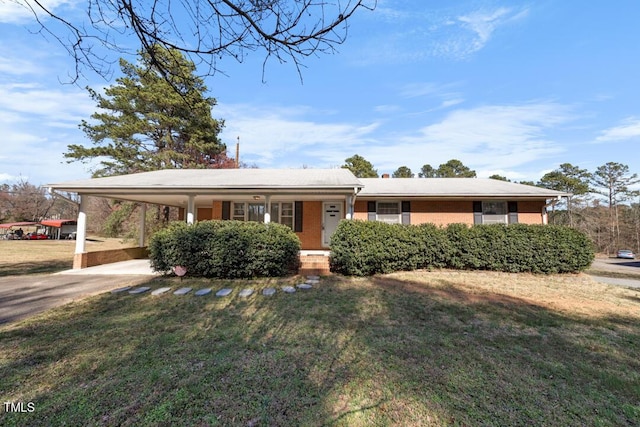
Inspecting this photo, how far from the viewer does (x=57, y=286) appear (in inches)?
269

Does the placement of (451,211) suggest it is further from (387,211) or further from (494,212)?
(387,211)

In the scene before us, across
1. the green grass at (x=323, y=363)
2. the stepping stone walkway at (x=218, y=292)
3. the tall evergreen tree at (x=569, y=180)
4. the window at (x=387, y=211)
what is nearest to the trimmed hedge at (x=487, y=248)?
the stepping stone walkway at (x=218, y=292)

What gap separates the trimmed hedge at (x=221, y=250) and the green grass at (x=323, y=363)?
6.52 ft

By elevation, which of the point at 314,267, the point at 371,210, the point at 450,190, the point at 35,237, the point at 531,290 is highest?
the point at 450,190

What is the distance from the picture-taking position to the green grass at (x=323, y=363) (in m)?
2.22

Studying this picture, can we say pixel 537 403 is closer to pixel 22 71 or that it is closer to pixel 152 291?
pixel 22 71

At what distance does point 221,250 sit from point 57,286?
4030 mm

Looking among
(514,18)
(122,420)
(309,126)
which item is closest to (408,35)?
(514,18)

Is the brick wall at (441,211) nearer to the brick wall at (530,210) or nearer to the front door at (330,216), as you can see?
the brick wall at (530,210)

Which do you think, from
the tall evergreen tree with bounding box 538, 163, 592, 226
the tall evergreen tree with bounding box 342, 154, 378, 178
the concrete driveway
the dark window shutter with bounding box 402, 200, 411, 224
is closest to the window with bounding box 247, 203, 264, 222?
the concrete driveway

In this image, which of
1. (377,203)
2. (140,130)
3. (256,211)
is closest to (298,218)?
(256,211)

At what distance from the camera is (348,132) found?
1845 centimetres

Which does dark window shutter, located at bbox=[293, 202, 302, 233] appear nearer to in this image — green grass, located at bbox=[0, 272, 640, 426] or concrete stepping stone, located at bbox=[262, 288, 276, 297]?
concrete stepping stone, located at bbox=[262, 288, 276, 297]

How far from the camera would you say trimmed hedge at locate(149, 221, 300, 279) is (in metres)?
7.57
